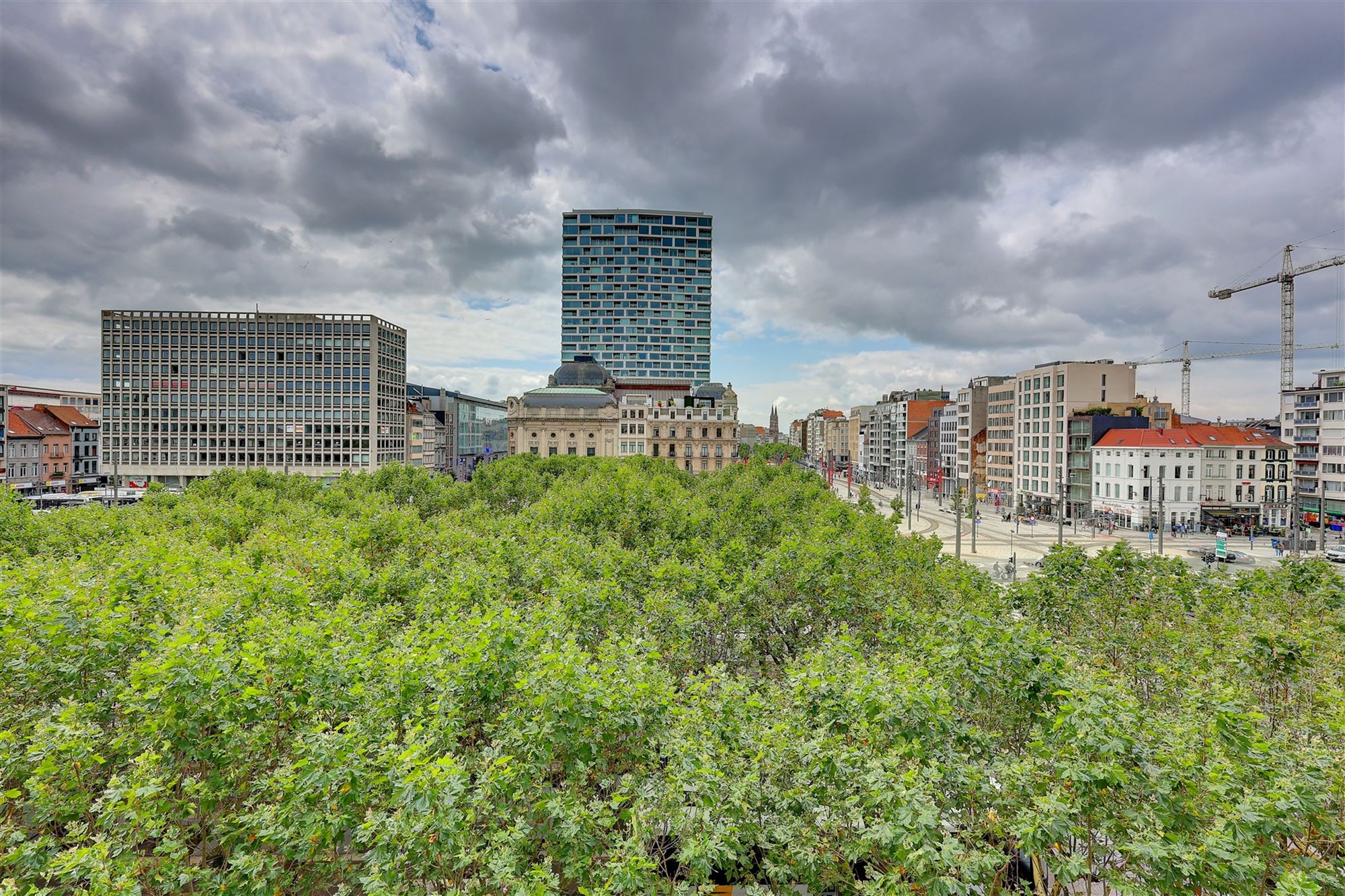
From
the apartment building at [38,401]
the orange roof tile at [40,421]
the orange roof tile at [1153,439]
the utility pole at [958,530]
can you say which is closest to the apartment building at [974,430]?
the orange roof tile at [1153,439]

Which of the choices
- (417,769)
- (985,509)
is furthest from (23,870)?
(985,509)

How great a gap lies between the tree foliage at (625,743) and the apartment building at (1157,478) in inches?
3158

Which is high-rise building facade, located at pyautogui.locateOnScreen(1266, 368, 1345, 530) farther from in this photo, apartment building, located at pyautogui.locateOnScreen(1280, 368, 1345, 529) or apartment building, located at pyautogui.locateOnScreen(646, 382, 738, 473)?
apartment building, located at pyautogui.locateOnScreen(646, 382, 738, 473)

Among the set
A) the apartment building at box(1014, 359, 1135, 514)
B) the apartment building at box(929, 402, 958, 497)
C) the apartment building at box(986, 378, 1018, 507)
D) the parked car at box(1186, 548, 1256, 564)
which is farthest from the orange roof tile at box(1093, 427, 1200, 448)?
the apartment building at box(929, 402, 958, 497)

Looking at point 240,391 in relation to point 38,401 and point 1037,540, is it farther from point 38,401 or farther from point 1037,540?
point 1037,540

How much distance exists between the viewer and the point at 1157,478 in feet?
275

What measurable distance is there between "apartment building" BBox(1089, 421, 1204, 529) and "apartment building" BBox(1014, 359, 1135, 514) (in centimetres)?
936

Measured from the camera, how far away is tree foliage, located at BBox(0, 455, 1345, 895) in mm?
8875

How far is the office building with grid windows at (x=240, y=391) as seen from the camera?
4825 inches

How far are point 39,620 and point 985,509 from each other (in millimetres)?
129848

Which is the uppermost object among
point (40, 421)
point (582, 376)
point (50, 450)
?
point (582, 376)

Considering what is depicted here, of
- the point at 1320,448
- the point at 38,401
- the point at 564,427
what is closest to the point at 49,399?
the point at 38,401

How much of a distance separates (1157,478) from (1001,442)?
36983 mm

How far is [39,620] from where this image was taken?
12906 mm
